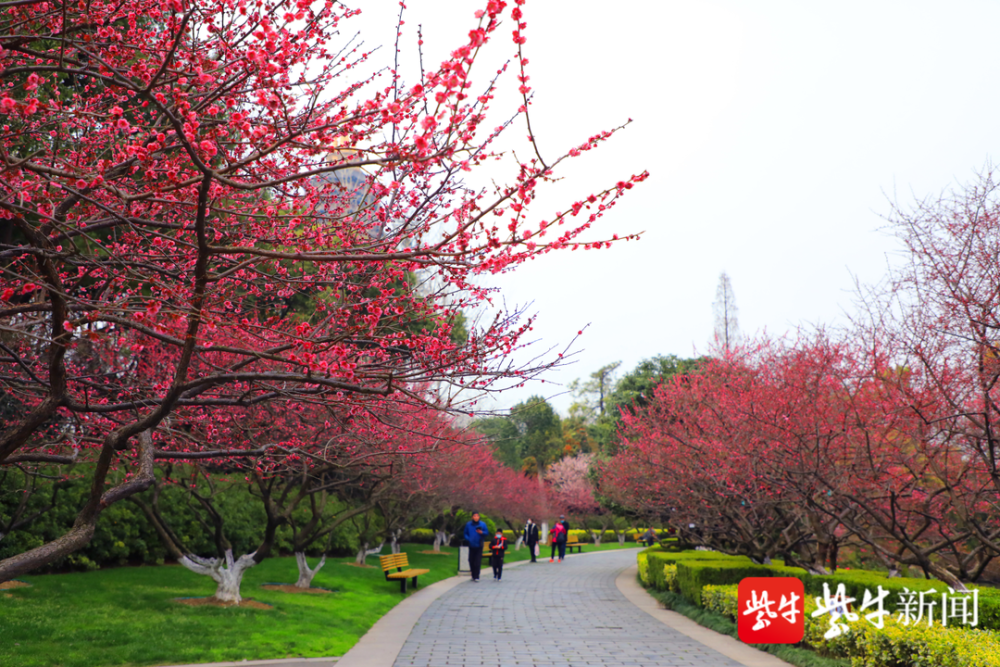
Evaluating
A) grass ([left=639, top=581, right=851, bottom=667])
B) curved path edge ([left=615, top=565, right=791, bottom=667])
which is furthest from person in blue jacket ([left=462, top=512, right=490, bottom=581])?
grass ([left=639, top=581, right=851, bottom=667])

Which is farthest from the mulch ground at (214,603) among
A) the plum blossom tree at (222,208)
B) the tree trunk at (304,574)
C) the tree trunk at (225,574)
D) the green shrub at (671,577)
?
the green shrub at (671,577)

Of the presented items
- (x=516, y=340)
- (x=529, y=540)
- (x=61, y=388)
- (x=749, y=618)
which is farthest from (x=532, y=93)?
(x=529, y=540)

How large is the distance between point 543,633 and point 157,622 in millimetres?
5865

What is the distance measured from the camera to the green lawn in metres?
9.23

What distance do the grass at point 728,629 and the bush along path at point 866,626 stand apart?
1 cm

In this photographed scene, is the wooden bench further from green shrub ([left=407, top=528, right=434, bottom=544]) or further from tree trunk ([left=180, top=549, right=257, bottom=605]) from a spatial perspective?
green shrub ([left=407, top=528, right=434, bottom=544])

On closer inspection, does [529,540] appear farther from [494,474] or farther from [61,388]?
[61,388]

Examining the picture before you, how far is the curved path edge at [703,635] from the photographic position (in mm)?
10102

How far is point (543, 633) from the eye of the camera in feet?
41.2

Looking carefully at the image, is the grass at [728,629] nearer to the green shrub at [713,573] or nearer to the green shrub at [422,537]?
the green shrub at [713,573]

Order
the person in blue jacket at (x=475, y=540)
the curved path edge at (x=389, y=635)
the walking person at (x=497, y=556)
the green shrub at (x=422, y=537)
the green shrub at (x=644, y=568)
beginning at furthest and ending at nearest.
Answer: the green shrub at (x=422, y=537) < the walking person at (x=497, y=556) < the person in blue jacket at (x=475, y=540) < the green shrub at (x=644, y=568) < the curved path edge at (x=389, y=635)

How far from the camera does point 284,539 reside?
2427cm

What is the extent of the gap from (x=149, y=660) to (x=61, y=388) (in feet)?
19.0

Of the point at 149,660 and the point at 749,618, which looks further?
the point at 749,618
